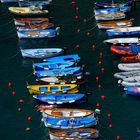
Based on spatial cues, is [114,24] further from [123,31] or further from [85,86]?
[85,86]

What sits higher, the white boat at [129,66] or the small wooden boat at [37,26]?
the small wooden boat at [37,26]

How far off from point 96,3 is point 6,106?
33.4 m

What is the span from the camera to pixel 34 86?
2793 inches

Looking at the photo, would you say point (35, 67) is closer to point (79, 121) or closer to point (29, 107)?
point (29, 107)

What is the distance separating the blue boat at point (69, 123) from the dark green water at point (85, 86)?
4.76ft

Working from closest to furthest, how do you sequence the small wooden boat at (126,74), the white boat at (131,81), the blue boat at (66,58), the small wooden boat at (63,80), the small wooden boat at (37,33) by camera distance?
the white boat at (131,81)
the small wooden boat at (63,80)
the small wooden boat at (126,74)
the blue boat at (66,58)
the small wooden boat at (37,33)

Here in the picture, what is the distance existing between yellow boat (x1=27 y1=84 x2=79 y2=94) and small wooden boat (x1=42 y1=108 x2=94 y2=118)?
178 inches

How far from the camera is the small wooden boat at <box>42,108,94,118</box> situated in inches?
2534

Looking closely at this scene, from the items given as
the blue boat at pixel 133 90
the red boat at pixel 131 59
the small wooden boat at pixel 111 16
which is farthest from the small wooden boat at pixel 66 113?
the small wooden boat at pixel 111 16

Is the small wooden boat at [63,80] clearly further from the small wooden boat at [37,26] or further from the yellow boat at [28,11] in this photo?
the yellow boat at [28,11]

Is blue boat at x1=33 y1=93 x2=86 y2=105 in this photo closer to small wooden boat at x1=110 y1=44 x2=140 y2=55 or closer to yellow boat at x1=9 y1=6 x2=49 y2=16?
small wooden boat at x1=110 y1=44 x2=140 y2=55

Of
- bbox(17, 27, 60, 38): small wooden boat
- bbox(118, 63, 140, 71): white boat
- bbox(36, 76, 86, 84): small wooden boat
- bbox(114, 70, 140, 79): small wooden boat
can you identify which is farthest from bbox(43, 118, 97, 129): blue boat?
bbox(17, 27, 60, 38): small wooden boat

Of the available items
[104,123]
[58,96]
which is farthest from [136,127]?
[58,96]

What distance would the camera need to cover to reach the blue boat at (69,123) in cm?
6306
